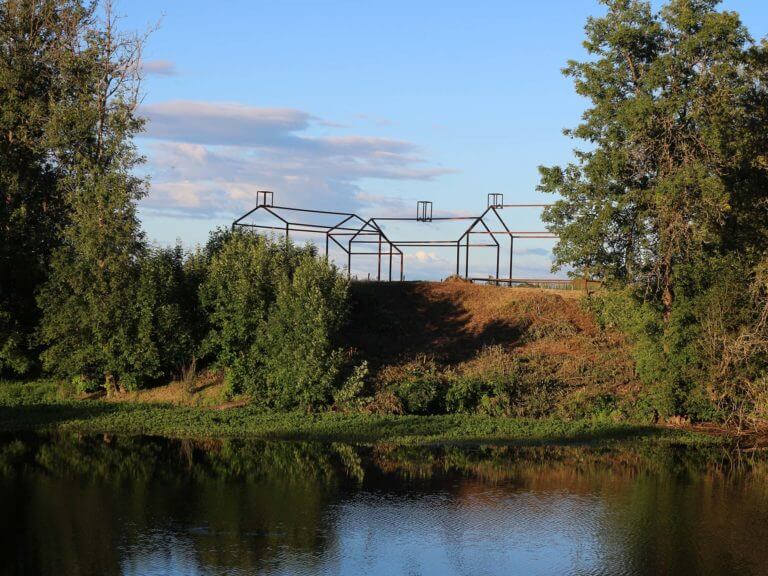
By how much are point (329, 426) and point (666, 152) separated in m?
14.3

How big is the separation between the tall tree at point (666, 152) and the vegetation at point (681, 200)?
47mm

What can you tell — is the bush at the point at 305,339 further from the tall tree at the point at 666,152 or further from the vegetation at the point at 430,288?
the tall tree at the point at 666,152

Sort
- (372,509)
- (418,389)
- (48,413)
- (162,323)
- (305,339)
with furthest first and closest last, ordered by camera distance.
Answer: (162,323) < (305,339) < (48,413) < (418,389) < (372,509)

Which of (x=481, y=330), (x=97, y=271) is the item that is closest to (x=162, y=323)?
(x=97, y=271)

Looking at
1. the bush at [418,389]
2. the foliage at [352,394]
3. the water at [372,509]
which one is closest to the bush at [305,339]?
the foliage at [352,394]

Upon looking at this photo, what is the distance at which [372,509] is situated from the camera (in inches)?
782

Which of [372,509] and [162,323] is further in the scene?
[162,323]

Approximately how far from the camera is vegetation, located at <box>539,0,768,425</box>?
29.6 m

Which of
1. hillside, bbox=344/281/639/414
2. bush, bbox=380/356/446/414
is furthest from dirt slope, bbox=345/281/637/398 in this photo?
bush, bbox=380/356/446/414

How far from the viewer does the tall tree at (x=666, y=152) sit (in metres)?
29.5

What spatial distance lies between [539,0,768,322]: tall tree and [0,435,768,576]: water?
22.7 feet

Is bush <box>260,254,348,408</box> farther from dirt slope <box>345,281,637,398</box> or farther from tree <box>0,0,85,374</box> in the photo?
tree <box>0,0,85,374</box>

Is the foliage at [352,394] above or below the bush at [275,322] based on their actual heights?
below

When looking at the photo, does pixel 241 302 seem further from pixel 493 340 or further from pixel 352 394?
pixel 493 340
